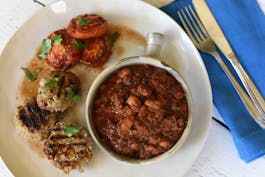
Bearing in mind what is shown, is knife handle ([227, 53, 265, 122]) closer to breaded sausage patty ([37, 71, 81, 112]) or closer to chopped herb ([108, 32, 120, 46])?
chopped herb ([108, 32, 120, 46])

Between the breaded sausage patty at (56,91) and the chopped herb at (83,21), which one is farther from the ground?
the chopped herb at (83,21)

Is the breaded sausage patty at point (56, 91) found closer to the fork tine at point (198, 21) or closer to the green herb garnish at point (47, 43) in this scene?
the green herb garnish at point (47, 43)

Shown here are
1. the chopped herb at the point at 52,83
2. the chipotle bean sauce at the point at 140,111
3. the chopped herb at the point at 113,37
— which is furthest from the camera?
the chopped herb at the point at 113,37

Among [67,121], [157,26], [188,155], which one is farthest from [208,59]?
[67,121]

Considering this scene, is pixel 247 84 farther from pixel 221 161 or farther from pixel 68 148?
pixel 68 148

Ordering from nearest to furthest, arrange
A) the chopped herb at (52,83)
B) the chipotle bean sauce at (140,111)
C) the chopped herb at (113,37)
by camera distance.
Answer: the chipotle bean sauce at (140,111)
the chopped herb at (52,83)
the chopped herb at (113,37)

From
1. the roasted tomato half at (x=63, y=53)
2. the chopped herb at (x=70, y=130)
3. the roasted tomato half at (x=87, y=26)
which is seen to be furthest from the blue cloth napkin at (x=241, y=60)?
the chopped herb at (x=70, y=130)
